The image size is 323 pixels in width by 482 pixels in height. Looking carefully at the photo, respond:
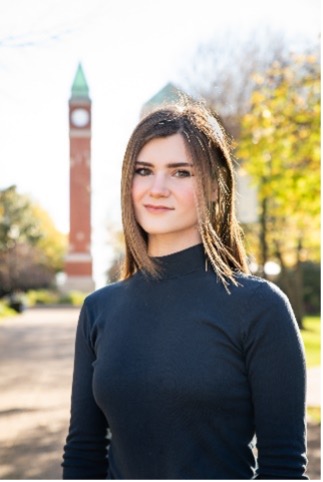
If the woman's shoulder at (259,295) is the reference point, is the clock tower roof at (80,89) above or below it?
above

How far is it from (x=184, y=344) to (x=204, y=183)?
1.32ft

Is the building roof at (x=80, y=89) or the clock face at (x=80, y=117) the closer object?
the building roof at (x=80, y=89)

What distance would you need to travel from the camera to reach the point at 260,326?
178 centimetres

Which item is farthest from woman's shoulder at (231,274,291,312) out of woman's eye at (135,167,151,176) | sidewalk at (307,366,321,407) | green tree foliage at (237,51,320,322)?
green tree foliage at (237,51,320,322)

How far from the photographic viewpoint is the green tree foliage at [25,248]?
4052cm

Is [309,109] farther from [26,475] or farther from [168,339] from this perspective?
[168,339]

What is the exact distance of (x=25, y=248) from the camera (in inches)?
1793

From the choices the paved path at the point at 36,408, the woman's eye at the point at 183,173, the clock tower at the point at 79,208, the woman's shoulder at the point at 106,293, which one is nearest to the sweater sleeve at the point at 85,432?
the woman's shoulder at the point at 106,293

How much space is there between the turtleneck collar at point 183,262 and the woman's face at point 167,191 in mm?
30

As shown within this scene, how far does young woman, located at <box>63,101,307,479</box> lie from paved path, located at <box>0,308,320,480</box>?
3487 millimetres

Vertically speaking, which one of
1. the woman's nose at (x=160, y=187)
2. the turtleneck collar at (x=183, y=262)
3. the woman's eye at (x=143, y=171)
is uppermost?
the woman's eye at (x=143, y=171)

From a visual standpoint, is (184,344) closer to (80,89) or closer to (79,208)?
(80,89)

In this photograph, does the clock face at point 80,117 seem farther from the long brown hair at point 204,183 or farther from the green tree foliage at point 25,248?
the long brown hair at point 204,183

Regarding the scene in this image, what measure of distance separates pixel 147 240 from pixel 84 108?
4478 cm
